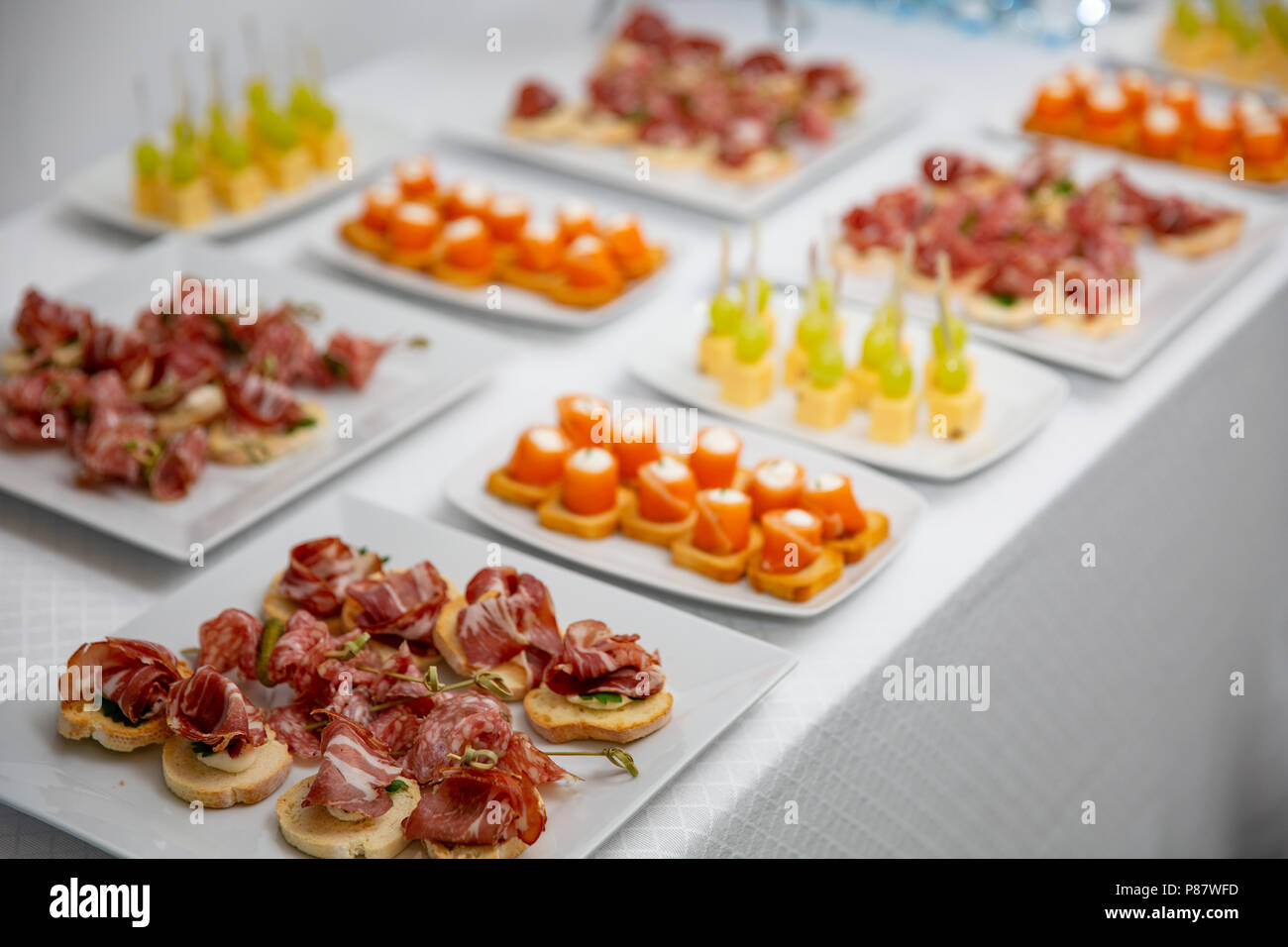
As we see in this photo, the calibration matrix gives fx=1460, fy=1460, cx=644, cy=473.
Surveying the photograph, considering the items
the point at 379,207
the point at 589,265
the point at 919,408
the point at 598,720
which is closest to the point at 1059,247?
the point at 919,408

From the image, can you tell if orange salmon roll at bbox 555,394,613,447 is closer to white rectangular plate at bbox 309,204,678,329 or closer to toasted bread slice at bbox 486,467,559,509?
toasted bread slice at bbox 486,467,559,509

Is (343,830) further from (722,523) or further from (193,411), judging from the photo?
(193,411)

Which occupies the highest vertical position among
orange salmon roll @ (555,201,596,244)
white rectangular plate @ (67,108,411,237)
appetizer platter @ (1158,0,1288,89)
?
appetizer platter @ (1158,0,1288,89)

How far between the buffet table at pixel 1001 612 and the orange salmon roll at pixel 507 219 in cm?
20

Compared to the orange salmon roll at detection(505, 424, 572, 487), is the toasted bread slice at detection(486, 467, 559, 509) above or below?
below

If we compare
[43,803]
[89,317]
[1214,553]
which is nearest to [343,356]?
[89,317]

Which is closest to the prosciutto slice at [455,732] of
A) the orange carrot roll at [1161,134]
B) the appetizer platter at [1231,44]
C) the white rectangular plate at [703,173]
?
the white rectangular plate at [703,173]

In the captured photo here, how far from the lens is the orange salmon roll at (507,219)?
2.38 m

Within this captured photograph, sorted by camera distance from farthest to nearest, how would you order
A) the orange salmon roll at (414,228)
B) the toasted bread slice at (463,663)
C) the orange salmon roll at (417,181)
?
the orange salmon roll at (417,181), the orange salmon roll at (414,228), the toasted bread slice at (463,663)

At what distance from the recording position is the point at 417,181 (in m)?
2.50

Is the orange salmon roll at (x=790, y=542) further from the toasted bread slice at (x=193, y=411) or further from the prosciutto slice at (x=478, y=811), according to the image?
the toasted bread slice at (x=193, y=411)

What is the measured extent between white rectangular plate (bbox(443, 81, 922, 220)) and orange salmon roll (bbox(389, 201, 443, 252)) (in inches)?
17.6

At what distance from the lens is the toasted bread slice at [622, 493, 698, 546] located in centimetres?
172

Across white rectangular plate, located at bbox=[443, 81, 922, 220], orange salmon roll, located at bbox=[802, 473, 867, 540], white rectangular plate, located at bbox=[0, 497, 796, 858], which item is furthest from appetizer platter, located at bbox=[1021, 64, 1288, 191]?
white rectangular plate, located at bbox=[0, 497, 796, 858]
